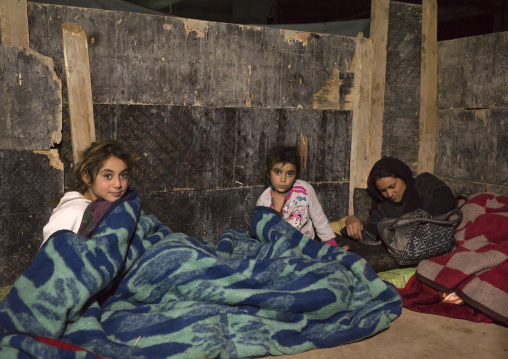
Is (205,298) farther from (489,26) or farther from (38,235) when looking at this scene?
(489,26)

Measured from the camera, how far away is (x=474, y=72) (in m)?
3.81

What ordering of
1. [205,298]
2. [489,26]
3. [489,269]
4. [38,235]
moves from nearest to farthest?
[205,298] → [489,269] → [38,235] → [489,26]

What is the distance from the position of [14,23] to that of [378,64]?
110 inches

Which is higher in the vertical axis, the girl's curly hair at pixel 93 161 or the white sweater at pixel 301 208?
the girl's curly hair at pixel 93 161

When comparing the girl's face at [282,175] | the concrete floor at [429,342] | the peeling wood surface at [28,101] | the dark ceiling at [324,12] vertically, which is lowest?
the concrete floor at [429,342]

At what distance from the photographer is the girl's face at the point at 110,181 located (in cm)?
268

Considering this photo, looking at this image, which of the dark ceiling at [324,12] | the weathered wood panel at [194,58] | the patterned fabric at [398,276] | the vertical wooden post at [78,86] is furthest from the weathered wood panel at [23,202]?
the dark ceiling at [324,12]

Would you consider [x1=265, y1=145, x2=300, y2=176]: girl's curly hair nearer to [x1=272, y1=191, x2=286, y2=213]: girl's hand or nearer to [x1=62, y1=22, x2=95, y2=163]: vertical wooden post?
[x1=272, y1=191, x2=286, y2=213]: girl's hand

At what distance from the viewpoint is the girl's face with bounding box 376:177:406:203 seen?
11.2ft

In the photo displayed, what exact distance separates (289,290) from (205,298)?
1.48 feet

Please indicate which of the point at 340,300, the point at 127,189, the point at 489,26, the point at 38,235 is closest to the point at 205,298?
the point at 340,300

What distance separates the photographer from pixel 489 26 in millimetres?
8992

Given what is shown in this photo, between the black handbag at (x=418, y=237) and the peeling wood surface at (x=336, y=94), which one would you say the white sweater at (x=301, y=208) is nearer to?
the black handbag at (x=418, y=237)

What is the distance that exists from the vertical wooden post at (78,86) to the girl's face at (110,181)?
449 mm
